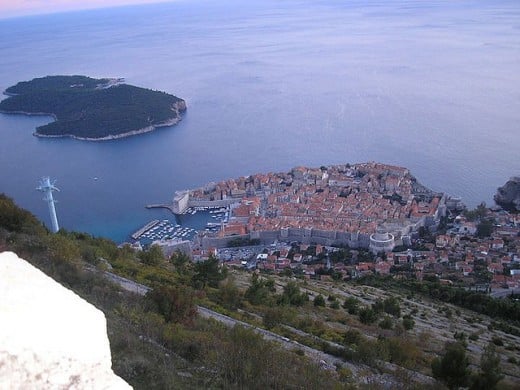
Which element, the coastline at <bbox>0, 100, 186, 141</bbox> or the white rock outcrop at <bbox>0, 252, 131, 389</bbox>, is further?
the coastline at <bbox>0, 100, 186, 141</bbox>

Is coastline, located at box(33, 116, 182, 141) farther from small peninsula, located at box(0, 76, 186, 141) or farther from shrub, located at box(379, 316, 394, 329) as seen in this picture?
shrub, located at box(379, 316, 394, 329)

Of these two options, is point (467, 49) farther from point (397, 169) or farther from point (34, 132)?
point (34, 132)

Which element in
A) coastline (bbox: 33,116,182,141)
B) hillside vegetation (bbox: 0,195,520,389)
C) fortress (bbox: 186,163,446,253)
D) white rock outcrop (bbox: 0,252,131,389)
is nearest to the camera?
white rock outcrop (bbox: 0,252,131,389)

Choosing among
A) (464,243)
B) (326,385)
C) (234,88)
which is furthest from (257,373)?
(234,88)

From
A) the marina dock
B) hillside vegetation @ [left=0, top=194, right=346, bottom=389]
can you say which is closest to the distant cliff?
the marina dock

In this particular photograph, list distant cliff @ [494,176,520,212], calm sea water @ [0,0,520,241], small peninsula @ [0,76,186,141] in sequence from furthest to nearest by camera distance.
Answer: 1. small peninsula @ [0,76,186,141]
2. calm sea water @ [0,0,520,241]
3. distant cliff @ [494,176,520,212]

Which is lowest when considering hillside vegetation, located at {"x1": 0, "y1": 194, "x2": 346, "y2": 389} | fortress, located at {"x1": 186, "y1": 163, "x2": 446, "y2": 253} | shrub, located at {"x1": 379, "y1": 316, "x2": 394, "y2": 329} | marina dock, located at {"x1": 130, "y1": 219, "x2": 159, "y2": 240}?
marina dock, located at {"x1": 130, "y1": 219, "x2": 159, "y2": 240}

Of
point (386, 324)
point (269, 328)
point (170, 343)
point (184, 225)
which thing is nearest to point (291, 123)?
point (184, 225)
